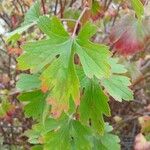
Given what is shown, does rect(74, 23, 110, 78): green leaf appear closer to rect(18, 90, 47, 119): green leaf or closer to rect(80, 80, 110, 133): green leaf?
rect(80, 80, 110, 133): green leaf

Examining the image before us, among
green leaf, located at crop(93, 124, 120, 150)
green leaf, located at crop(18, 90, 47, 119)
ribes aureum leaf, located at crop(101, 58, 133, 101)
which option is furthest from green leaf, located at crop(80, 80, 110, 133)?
green leaf, located at crop(93, 124, 120, 150)

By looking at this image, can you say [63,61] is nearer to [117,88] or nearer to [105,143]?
[117,88]

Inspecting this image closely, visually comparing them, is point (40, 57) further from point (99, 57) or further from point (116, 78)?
point (116, 78)

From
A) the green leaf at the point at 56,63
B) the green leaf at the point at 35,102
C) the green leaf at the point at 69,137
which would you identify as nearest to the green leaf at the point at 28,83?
the green leaf at the point at 35,102

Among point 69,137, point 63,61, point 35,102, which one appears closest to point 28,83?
point 35,102

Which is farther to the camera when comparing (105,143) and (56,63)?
(105,143)

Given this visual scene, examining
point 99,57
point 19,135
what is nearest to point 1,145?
point 19,135

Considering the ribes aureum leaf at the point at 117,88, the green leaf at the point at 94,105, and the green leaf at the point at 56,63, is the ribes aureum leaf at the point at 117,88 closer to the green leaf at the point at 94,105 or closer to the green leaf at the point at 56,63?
the green leaf at the point at 94,105
